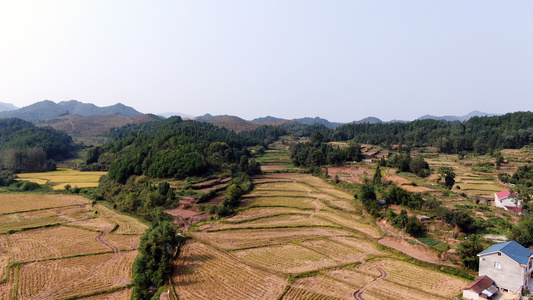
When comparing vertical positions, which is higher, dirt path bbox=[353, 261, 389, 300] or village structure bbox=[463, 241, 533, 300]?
village structure bbox=[463, 241, 533, 300]

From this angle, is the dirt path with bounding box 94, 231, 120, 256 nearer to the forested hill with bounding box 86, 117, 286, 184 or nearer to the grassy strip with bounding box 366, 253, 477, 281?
the forested hill with bounding box 86, 117, 286, 184

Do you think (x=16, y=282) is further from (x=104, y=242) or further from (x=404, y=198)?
(x=404, y=198)

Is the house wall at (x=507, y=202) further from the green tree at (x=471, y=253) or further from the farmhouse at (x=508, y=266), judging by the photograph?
the farmhouse at (x=508, y=266)

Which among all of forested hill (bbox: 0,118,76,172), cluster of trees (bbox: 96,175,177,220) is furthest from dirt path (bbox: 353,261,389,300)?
forested hill (bbox: 0,118,76,172)

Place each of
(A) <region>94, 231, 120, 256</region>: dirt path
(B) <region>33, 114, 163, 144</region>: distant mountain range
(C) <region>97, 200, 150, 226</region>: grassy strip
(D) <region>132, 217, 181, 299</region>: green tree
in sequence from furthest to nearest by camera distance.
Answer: (B) <region>33, 114, 163, 144</region>: distant mountain range, (C) <region>97, 200, 150, 226</region>: grassy strip, (A) <region>94, 231, 120, 256</region>: dirt path, (D) <region>132, 217, 181, 299</region>: green tree

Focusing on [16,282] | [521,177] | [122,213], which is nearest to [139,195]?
[122,213]

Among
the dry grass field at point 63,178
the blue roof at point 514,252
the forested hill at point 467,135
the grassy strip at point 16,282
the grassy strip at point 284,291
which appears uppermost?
the forested hill at point 467,135

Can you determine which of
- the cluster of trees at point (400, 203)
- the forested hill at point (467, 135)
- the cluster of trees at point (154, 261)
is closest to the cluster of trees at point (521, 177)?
the forested hill at point (467, 135)

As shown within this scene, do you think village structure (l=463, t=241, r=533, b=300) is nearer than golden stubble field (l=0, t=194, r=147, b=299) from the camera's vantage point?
Yes
